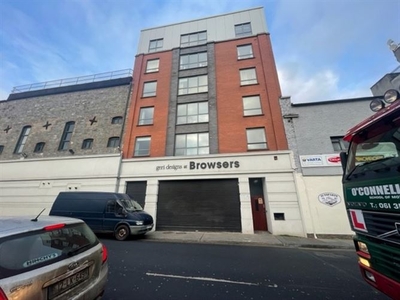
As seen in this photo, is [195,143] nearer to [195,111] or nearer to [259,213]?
[195,111]

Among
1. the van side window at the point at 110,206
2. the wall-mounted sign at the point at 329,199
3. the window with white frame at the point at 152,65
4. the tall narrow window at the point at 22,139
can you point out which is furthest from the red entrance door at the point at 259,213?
the tall narrow window at the point at 22,139

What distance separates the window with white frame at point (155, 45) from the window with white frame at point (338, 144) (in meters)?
18.5

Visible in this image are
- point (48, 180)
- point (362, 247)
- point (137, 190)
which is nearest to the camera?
point (362, 247)

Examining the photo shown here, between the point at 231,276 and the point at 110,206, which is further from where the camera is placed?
the point at 110,206

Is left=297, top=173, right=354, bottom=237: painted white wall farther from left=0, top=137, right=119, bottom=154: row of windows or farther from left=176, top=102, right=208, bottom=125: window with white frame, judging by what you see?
left=0, top=137, right=119, bottom=154: row of windows

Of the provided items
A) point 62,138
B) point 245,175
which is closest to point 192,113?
point 245,175

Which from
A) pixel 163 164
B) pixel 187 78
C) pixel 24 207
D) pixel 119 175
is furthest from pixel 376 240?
pixel 24 207

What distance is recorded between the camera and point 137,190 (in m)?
13.4

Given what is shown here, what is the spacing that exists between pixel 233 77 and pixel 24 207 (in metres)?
20.7

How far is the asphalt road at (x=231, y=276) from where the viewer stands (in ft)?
12.1

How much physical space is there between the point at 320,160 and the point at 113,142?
16.0 m

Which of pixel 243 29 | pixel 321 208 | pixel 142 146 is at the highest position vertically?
pixel 243 29

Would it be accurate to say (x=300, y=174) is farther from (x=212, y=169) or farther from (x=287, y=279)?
(x=287, y=279)

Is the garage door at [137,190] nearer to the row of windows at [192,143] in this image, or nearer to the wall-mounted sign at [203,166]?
the wall-mounted sign at [203,166]
